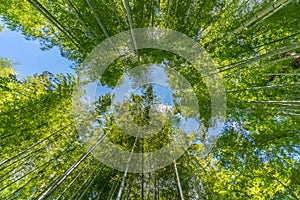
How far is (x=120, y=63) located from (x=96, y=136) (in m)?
2.02

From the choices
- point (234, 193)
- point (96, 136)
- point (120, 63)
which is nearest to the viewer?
point (234, 193)

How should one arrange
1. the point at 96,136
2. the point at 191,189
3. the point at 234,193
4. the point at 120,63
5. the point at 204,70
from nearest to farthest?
the point at 234,193, the point at 191,189, the point at 204,70, the point at 96,136, the point at 120,63

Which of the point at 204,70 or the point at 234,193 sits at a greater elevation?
the point at 204,70

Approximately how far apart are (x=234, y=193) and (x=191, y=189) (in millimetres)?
1220

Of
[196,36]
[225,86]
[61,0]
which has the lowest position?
[225,86]

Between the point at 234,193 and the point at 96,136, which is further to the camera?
the point at 96,136

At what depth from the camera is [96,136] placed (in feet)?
16.2

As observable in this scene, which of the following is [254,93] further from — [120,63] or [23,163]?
[23,163]

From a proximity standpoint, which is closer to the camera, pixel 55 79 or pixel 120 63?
pixel 55 79

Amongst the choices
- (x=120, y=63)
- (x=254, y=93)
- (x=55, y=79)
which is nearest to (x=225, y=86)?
(x=254, y=93)

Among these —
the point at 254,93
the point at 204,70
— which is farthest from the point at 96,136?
the point at 254,93

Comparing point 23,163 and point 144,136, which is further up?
point 144,136

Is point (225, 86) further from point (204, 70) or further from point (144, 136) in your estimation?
point (144, 136)

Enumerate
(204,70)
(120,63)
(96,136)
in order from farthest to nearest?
(120,63) < (96,136) < (204,70)
